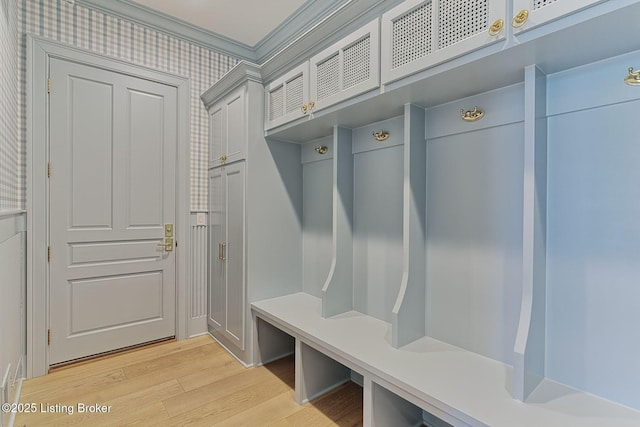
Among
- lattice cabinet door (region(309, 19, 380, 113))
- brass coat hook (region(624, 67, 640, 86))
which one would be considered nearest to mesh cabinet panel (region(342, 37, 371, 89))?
lattice cabinet door (region(309, 19, 380, 113))

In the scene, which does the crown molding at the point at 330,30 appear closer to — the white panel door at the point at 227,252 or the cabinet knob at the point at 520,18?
the cabinet knob at the point at 520,18

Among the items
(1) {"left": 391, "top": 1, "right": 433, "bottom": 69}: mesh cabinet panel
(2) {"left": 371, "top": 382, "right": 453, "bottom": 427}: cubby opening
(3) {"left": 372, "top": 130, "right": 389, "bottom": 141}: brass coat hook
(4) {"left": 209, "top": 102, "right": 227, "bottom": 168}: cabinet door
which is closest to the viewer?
(1) {"left": 391, "top": 1, "right": 433, "bottom": 69}: mesh cabinet panel

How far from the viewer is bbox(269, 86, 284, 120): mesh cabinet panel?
2.18 m

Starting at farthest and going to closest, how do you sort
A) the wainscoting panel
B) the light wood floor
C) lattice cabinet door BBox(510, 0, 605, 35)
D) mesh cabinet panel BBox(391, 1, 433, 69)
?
the wainscoting panel, the light wood floor, mesh cabinet panel BBox(391, 1, 433, 69), lattice cabinet door BBox(510, 0, 605, 35)

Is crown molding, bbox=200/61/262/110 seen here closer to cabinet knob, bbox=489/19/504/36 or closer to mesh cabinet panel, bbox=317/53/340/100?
mesh cabinet panel, bbox=317/53/340/100

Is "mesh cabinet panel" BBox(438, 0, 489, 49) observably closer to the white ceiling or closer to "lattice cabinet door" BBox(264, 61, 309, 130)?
"lattice cabinet door" BBox(264, 61, 309, 130)

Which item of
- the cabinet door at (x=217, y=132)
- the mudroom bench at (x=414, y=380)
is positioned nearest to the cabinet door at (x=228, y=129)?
the cabinet door at (x=217, y=132)

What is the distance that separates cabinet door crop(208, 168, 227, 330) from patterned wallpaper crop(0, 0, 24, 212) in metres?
1.25

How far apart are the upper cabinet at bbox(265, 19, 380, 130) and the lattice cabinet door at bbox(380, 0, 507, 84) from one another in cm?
9

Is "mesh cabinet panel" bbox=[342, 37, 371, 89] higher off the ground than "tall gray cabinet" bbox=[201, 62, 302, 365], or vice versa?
"mesh cabinet panel" bbox=[342, 37, 371, 89]

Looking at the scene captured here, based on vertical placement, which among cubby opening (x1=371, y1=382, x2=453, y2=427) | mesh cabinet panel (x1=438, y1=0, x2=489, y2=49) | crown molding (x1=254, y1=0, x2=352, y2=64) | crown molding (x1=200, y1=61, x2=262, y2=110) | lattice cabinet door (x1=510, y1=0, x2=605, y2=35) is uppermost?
crown molding (x1=254, y1=0, x2=352, y2=64)

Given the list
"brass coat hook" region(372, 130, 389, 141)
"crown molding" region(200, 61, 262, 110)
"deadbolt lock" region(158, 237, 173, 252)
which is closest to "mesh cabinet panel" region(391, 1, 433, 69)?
"brass coat hook" region(372, 130, 389, 141)

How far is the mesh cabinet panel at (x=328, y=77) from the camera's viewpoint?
5.80 feet

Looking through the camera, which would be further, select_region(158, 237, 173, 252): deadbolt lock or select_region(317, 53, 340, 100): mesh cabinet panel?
select_region(158, 237, 173, 252): deadbolt lock
